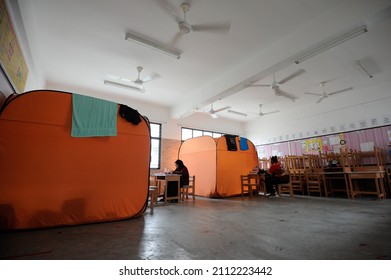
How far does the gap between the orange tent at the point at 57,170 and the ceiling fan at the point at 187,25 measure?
6.38 ft

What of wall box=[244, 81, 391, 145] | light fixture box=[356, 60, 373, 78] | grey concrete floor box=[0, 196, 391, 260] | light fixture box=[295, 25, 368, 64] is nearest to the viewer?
grey concrete floor box=[0, 196, 391, 260]

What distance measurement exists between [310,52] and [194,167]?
4.71 meters

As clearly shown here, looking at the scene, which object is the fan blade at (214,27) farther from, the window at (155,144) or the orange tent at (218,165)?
the window at (155,144)

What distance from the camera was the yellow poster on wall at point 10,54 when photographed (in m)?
2.46

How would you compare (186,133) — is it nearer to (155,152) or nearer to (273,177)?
(155,152)

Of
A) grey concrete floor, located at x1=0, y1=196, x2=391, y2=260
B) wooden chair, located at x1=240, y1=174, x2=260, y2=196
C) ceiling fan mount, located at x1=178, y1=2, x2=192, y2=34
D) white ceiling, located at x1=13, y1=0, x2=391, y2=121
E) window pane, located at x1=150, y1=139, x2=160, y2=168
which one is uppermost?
white ceiling, located at x1=13, y1=0, x2=391, y2=121

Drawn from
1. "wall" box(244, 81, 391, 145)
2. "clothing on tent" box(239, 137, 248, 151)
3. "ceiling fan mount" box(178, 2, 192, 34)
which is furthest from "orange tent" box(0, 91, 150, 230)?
"wall" box(244, 81, 391, 145)

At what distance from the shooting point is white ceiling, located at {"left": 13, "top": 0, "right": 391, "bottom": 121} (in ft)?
10.9

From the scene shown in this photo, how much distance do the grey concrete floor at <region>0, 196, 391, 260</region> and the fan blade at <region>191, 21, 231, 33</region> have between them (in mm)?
3620

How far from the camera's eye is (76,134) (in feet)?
9.57

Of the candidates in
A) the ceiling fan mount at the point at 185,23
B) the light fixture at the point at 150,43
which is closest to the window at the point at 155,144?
the light fixture at the point at 150,43

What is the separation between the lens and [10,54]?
9.19 feet

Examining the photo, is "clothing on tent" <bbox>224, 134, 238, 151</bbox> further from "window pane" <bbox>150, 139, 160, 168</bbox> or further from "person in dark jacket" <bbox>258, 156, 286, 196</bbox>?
"window pane" <bbox>150, 139, 160, 168</bbox>

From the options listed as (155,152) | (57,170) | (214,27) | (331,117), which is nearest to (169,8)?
(214,27)
